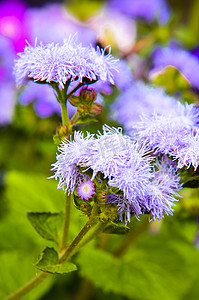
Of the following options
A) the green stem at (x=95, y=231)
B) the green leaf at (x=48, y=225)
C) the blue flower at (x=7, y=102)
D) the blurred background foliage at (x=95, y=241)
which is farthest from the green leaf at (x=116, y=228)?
the blue flower at (x=7, y=102)

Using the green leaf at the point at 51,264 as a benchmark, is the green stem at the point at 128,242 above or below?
below

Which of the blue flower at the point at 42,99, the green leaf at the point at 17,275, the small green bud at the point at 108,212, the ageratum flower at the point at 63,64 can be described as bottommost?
the green leaf at the point at 17,275

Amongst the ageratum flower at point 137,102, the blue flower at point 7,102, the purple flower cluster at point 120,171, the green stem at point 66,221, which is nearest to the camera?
the purple flower cluster at point 120,171

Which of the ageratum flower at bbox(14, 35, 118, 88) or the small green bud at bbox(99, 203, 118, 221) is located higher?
the ageratum flower at bbox(14, 35, 118, 88)

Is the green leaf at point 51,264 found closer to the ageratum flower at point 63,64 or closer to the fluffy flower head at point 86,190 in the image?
the fluffy flower head at point 86,190

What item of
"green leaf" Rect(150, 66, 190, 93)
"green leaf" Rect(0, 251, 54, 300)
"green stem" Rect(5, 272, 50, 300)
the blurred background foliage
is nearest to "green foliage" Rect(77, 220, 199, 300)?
the blurred background foliage

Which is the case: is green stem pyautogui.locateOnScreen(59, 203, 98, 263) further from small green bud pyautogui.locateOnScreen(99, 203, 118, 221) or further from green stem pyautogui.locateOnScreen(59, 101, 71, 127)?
green stem pyautogui.locateOnScreen(59, 101, 71, 127)
